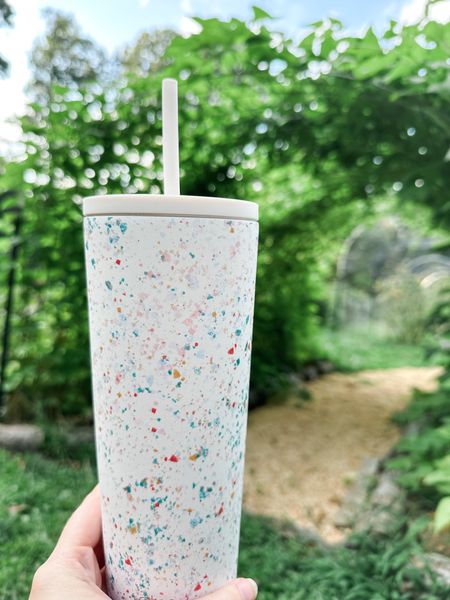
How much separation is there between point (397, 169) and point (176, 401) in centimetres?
241

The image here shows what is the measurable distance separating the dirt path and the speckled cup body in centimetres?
167

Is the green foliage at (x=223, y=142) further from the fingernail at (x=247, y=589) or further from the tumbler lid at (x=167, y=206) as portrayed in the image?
the fingernail at (x=247, y=589)

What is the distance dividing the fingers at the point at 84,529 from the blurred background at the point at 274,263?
2.69 feet

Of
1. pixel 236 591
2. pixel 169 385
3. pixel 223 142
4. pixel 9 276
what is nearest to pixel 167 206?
pixel 169 385

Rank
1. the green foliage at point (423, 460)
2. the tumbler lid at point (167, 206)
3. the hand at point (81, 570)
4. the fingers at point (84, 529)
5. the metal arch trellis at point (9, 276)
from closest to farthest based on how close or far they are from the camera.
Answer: the tumbler lid at point (167, 206)
the hand at point (81, 570)
the fingers at point (84, 529)
the green foliage at point (423, 460)
the metal arch trellis at point (9, 276)

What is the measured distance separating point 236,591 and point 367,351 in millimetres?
6199

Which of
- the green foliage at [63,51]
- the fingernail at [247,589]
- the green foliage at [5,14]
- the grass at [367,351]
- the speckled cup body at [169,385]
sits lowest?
the grass at [367,351]

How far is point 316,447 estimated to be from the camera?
3.45m

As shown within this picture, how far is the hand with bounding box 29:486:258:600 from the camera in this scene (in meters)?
0.96

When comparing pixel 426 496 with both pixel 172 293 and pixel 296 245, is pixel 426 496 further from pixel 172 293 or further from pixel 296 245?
pixel 296 245

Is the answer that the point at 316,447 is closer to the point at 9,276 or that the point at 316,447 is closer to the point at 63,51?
the point at 9,276

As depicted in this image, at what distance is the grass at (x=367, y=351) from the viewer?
19.8 ft

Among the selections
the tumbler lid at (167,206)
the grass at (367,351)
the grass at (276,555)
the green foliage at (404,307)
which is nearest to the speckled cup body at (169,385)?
the tumbler lid at (167,206)

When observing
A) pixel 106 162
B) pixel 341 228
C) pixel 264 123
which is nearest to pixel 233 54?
pixel 264 123
